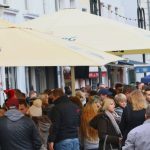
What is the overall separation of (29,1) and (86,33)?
43.1 feet

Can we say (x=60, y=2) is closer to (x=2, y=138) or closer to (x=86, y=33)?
(x=86, y=33)

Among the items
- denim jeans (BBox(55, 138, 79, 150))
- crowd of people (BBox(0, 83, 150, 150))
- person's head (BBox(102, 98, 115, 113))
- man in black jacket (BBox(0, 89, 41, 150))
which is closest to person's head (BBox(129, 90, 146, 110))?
crowd of people (BBox(0, 83, 150, 150))

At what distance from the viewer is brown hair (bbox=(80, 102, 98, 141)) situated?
14.1 meters

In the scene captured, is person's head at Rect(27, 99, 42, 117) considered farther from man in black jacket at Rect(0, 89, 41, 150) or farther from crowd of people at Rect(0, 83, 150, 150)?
man in black jacket at Rect(0, 89, 41, 150)

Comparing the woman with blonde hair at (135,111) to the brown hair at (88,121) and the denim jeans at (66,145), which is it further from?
the brown hair at (88,121)

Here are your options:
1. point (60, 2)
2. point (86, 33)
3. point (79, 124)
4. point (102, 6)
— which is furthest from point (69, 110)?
point (102, 6)

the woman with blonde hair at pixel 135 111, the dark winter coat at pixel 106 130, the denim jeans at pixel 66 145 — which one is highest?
the woman with blonde hair at pixel 135 111

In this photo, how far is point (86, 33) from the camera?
1759 cm

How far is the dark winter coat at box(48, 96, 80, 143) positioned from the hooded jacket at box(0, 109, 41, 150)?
2.07 metres

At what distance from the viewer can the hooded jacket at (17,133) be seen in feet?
36.1

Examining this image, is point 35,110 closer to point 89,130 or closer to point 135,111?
point 135,111

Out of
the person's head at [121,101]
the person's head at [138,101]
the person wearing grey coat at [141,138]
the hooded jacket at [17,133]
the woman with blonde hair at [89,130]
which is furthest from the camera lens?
the person's head at [121,101]

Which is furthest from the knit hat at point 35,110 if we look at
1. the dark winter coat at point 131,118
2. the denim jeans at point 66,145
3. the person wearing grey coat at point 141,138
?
the person wearing grey coat at point 141,138

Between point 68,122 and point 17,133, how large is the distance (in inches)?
96.3
